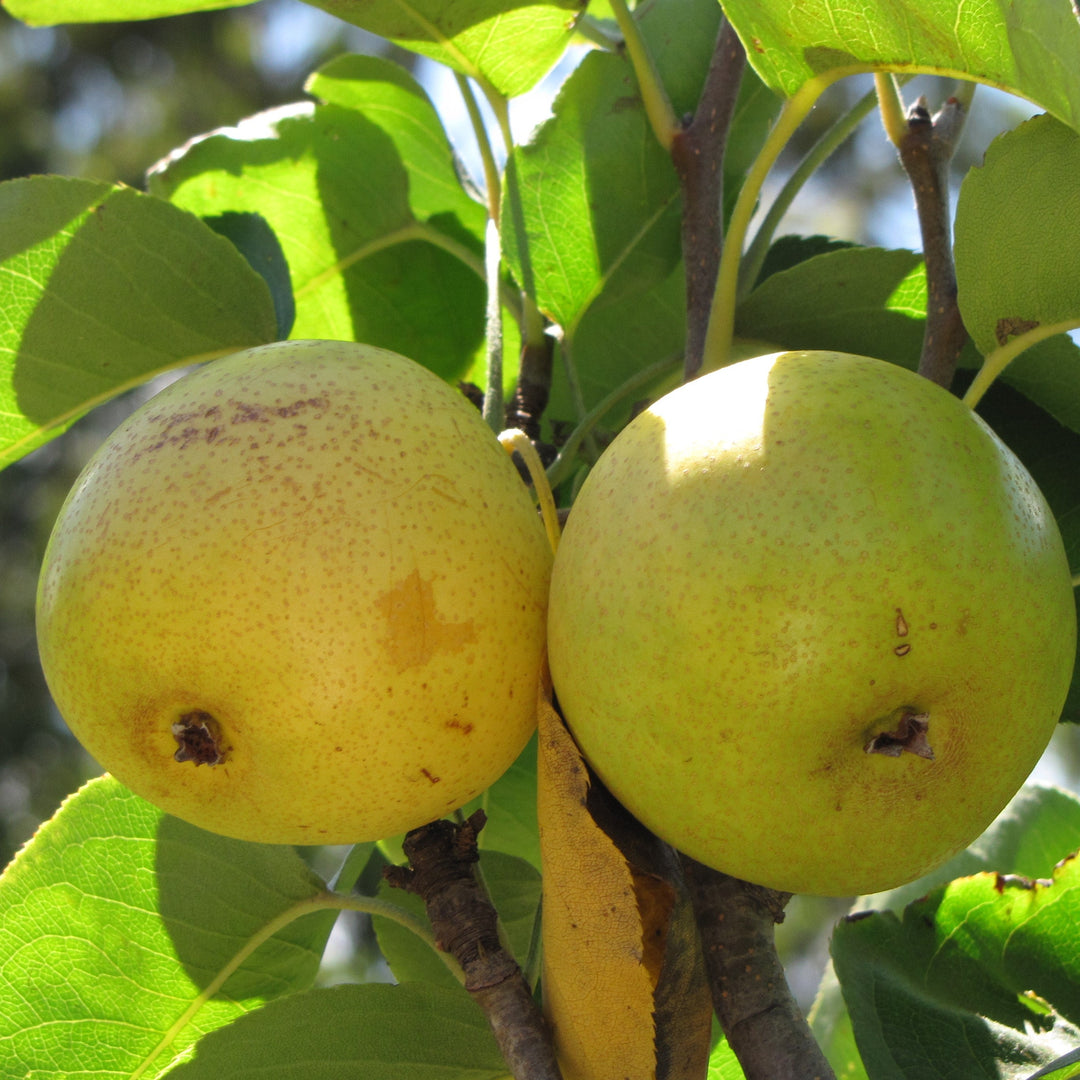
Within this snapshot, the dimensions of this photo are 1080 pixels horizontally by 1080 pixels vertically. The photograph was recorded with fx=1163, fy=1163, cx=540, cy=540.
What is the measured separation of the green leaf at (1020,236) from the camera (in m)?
0.95

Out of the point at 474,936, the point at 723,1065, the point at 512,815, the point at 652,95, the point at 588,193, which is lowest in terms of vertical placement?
the point at 723,1065

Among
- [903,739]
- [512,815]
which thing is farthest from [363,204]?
[903,739]

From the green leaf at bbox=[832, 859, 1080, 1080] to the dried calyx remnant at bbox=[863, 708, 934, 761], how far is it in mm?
360

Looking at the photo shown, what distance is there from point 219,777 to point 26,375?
588 millimetres

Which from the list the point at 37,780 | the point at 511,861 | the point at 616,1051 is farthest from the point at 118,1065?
the point at 37,780

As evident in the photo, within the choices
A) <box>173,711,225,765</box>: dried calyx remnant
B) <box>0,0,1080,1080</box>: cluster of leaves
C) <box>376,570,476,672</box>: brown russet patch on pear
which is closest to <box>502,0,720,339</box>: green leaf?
<box>0,0,1080,1080</box>: cluster of leaves

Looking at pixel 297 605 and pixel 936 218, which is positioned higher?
pixel 936 218

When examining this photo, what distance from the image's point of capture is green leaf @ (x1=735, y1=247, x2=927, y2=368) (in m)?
1.24

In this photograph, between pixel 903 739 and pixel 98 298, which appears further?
pixel 98 298

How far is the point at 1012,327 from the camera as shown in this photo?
105 cm

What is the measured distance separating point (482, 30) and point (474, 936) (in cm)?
102

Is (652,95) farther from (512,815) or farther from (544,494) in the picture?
(512,815)

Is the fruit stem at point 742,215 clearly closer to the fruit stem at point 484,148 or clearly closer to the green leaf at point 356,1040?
the fruit stem at point 484,148

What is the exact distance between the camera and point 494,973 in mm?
1023
